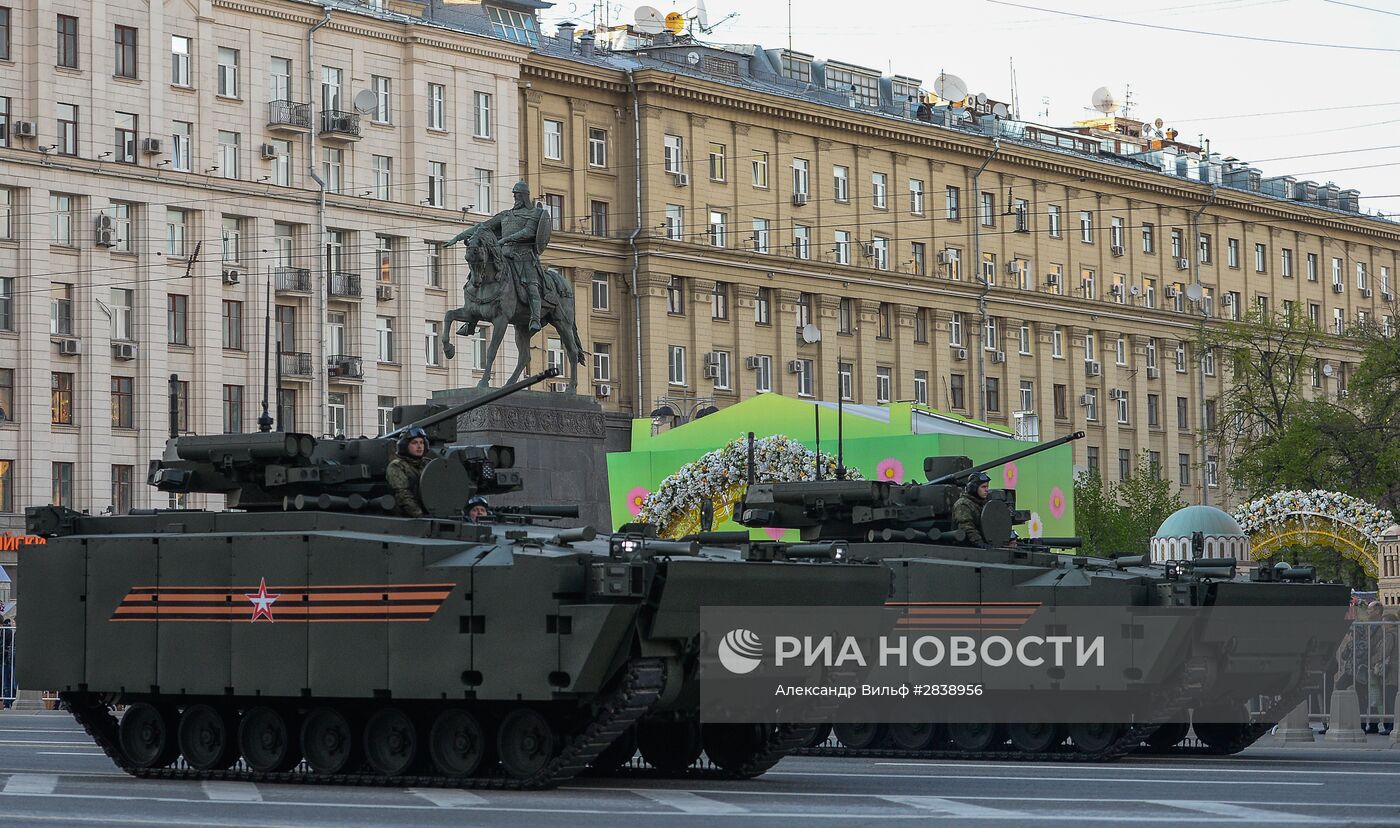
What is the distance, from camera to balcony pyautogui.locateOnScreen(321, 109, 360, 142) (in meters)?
61.0

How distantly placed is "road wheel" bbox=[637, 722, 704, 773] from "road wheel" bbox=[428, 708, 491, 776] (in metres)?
2.06

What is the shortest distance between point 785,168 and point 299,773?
174 feet

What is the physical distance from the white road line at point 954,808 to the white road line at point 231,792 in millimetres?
4695

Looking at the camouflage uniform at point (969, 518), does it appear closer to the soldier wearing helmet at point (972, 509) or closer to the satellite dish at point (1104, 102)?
the soldier wearing helmet at point (972, 509)

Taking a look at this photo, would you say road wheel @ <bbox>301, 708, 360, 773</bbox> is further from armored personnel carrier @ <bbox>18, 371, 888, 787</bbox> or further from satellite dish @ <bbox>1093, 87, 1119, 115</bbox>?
satellite dish @ <bbox>1093, 87, 1119, 115</bbox>

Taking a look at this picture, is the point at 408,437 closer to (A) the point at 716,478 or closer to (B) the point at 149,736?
(B) the point at 149,736

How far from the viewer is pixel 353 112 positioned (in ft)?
202

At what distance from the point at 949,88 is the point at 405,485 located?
60.2 m

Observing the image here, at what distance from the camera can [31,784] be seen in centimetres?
1964

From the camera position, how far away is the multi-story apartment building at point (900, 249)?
225ft

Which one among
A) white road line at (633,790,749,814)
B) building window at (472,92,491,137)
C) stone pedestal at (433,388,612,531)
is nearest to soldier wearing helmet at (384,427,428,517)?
white road line at (633,790,749,814)

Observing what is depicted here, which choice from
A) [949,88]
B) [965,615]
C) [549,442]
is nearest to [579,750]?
[965,615]

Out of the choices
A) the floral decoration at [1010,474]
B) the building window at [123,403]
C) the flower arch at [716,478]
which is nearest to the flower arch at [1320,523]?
the floral decoration at [1010,474]

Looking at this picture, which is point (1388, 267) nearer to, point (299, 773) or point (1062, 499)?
point (1062, 499)
